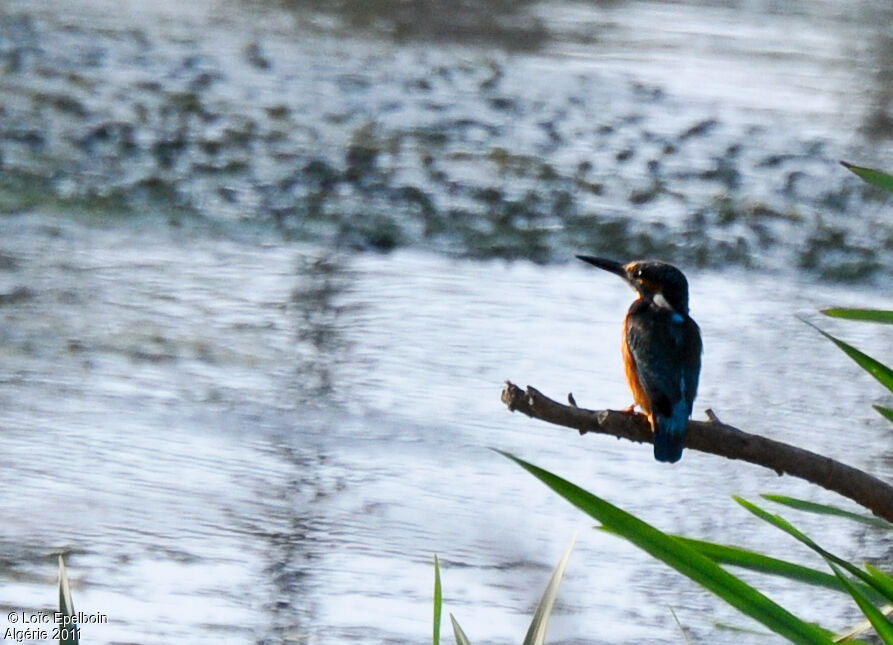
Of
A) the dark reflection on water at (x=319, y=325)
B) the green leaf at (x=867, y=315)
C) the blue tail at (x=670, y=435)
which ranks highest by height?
the green leaf at (x=867, y=315)

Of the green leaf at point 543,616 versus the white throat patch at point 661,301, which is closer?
the green leaf at point 543,616

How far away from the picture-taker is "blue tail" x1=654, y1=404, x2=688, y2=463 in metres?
1.91

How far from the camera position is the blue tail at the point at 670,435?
6.26ft

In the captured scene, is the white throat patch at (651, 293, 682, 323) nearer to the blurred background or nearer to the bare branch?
the blurred background

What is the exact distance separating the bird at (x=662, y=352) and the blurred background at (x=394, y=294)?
2.02 feet

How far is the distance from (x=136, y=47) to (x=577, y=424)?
509 centimetres

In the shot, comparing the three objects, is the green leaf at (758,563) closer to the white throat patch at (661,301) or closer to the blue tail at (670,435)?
the blue tail at (670,435)

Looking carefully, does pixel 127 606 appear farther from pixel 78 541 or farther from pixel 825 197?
pixel 825 197

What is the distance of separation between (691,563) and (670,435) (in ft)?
1.62

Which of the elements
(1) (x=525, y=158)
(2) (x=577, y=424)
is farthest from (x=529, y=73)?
(2) (x=577, y=424)

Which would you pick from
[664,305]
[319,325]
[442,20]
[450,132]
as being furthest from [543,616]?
[442,20]

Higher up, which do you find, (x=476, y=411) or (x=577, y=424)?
(x=577, y=424)

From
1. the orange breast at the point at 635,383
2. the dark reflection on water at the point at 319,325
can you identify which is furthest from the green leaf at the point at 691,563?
the dark reflection on water at the point at 319,325

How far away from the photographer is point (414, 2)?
737cm
